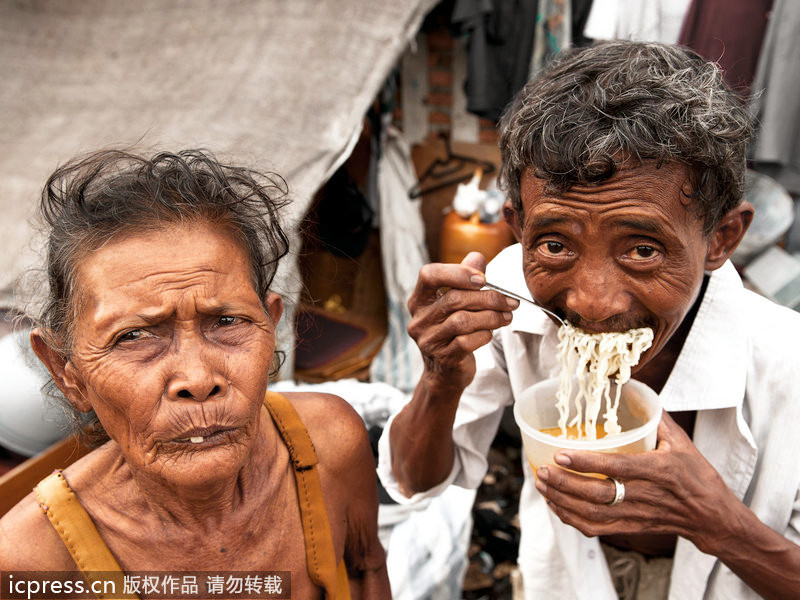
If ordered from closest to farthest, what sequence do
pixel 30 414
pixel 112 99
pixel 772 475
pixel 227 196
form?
pixel 227 196 < pixel 772 475 < pixel 30 414 < pixel 112 99

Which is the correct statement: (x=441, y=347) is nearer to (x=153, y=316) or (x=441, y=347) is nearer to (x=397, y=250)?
(x=153, y=316)

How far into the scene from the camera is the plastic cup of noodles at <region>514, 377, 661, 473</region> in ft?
4.93

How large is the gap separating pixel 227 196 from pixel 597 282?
96 cm

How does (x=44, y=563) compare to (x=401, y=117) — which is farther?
(x=401, y=117)

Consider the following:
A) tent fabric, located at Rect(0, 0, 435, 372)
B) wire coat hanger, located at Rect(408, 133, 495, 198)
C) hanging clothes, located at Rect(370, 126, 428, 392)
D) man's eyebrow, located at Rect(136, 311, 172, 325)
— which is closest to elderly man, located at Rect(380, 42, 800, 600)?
man's eyebrow, located at Rect(136, 311, 172, 325)

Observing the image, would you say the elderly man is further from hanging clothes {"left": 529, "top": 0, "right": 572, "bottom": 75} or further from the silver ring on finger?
hanging clothes {"left": 529, "top": 0, "right": 572, "bottom": 75}

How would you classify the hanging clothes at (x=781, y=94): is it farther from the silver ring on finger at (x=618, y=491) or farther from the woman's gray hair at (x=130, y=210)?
the woman's gray hair at (x=130, y=210)

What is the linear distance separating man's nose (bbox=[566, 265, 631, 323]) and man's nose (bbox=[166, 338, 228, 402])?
88 cm

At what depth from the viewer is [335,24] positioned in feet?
13.7

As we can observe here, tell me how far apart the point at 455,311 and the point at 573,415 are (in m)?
0.67

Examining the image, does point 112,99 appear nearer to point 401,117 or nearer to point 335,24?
point 335,24

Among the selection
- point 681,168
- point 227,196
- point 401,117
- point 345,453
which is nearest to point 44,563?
point 345,453

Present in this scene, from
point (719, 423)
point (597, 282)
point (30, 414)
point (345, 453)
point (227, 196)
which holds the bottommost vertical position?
point (30, 414)

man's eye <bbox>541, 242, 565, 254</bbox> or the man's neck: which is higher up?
man's eye <bbox>541, 242, 565, 254</bbox>
